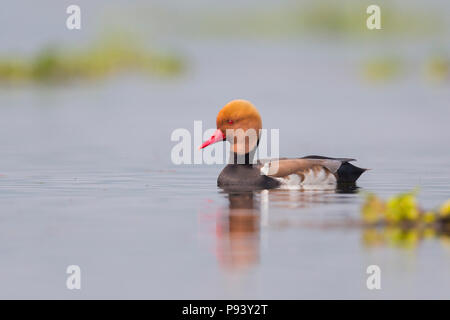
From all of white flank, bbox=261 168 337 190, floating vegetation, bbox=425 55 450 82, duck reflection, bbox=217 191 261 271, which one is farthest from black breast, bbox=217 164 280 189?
floating vegetation, bbox=425 55 450 82

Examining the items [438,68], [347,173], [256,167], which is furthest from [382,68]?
[256,167]

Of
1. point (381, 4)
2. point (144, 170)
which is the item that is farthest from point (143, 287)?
point (381, 4)

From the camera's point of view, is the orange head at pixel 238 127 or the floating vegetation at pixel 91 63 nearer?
the orange head at pixel 238 127

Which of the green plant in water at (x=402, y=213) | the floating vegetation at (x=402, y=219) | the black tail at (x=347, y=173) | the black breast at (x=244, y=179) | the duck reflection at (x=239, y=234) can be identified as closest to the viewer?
the duck reflection at (x=239, y=234)

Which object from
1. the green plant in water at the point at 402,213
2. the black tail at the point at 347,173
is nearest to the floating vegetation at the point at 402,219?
the green plant in water at the point at 402,213

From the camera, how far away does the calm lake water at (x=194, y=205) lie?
29.9ft

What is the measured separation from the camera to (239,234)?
1097cm

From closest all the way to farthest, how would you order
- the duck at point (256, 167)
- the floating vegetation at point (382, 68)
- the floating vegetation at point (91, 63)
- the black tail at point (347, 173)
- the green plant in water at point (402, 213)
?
the green plant in water at point (402, 213) → the duck at point (256, 167) → the black tail at point (347, 173) → the floating vegetation at point (382, 68) → the floating vegetation at point (91, 63)

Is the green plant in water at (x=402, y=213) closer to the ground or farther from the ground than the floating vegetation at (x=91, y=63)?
closer to the ground

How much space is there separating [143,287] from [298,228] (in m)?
2.68

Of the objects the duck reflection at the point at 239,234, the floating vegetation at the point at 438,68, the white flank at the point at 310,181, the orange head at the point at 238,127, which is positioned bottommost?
the duck reflection at the point at 239,234

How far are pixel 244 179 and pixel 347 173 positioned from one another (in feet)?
4.93

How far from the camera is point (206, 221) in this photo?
464 inches

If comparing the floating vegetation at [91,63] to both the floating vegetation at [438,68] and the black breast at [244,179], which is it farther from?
the black breast at [244,179]
